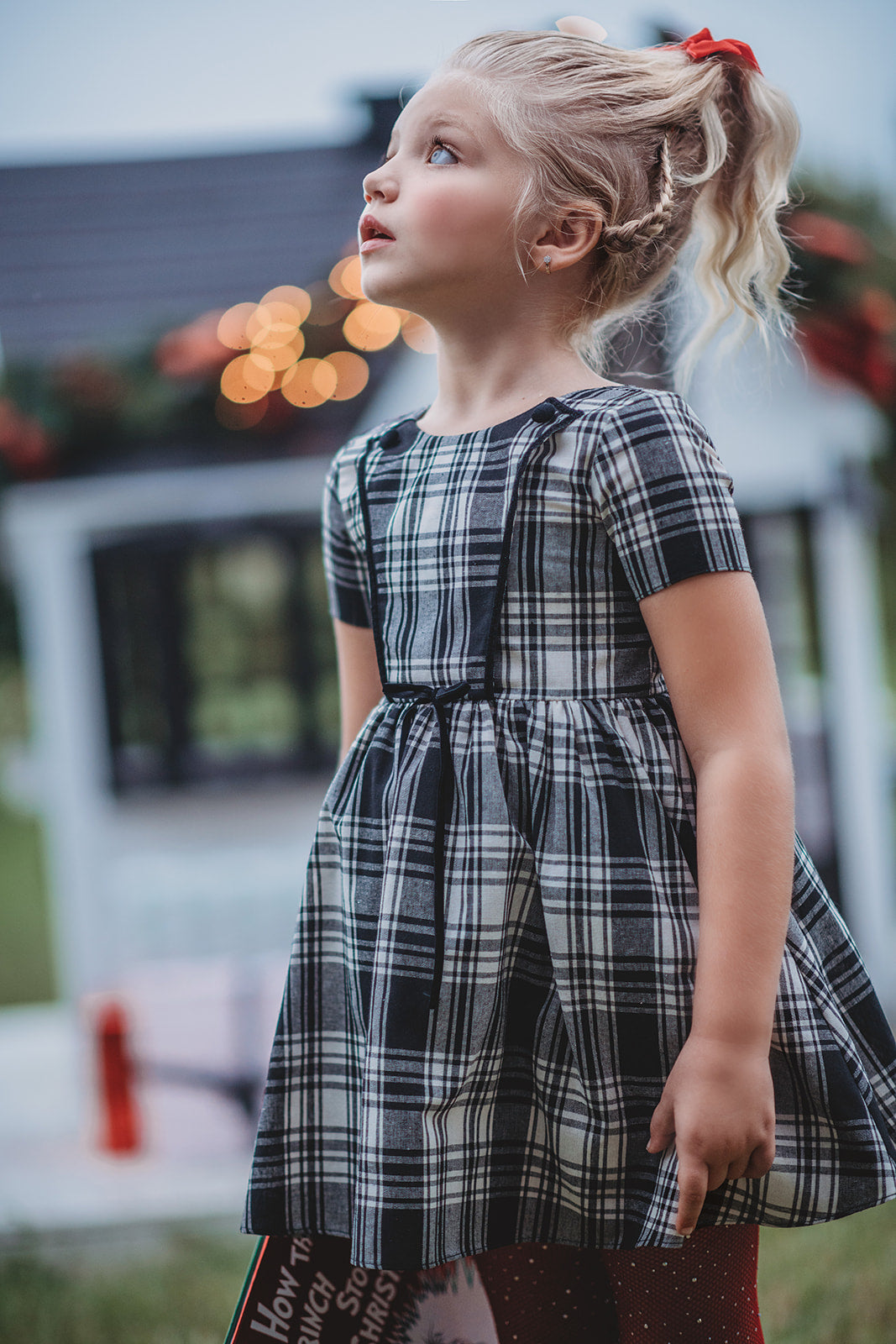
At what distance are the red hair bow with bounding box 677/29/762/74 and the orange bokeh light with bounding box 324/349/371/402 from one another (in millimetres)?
1809

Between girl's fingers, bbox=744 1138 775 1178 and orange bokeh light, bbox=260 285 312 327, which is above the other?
orange bokeh light, bbox=260 285 312 327

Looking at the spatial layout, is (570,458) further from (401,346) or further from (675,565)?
(401,346)

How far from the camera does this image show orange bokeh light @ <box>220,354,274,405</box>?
2.59 meters

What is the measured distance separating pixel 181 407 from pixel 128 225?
1040 mm

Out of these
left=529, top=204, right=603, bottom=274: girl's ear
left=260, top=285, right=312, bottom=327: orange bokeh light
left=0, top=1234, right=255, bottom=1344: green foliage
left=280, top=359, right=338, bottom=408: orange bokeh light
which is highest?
left=260, top=285, right=312, bottom=327: orange bokeh light

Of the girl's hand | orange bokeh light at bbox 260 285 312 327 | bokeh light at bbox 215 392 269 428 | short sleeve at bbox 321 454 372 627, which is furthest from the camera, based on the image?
bokeh light at bbox 215 392 269 428

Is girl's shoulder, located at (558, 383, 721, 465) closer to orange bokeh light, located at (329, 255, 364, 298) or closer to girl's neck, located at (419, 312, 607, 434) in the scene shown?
girl's neck, located at (419, 312, 607, 434)

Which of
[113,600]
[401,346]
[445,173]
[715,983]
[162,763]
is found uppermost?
[401,346]

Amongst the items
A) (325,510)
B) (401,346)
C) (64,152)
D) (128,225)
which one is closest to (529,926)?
(325,510)

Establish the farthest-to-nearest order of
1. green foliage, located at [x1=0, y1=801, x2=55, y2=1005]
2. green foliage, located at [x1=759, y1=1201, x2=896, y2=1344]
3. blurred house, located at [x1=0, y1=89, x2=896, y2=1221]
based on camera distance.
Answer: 1. green foliage, located at [x1=0, y1=801, x2=55, y2=1005]
2. blurred house, located at [x1=0, y1=89, x2=896, y2=1221]
3. green foliage, located at [x1=759, y1=1201, x2=896, y2=1344]

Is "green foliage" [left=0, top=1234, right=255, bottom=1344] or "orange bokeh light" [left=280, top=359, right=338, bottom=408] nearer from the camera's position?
"green foliage" [left=0, top=1234, right=255, bottom=1344]

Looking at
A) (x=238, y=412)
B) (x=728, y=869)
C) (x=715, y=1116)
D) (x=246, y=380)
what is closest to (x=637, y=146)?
(x=728, y=869)

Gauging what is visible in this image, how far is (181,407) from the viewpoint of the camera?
2814 mm

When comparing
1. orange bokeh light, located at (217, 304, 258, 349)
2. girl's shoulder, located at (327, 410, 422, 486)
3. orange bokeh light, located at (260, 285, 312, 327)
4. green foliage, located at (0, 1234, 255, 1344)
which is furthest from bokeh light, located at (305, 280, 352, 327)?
green foliage, located at (0, 1234, 255, 1344)
